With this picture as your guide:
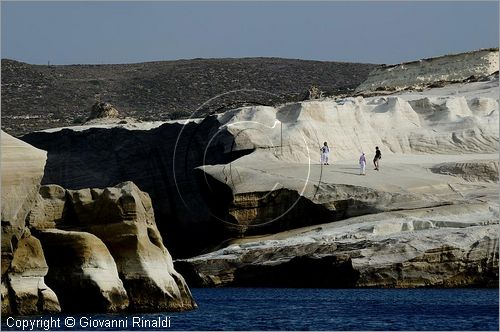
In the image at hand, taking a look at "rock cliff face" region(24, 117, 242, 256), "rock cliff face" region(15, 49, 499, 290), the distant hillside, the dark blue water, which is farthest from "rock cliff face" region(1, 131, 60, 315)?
the distant hillside

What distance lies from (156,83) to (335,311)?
116 metres

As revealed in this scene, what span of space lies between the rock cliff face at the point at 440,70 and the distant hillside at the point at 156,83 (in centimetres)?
3356

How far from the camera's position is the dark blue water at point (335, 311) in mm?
35219

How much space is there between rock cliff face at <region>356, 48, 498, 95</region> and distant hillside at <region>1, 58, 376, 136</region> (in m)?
33.6

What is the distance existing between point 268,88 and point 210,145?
274 ft

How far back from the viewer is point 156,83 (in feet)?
508

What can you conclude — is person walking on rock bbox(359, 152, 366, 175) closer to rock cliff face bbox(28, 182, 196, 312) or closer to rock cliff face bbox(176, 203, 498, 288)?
rock cliff face bbox(176, 203, 498, 288)

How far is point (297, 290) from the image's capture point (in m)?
48.4

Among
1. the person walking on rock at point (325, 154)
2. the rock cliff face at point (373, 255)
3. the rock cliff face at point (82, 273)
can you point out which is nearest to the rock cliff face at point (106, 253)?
the rock cliff face at point (82, 273)

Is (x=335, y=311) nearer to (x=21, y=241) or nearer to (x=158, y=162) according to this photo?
(x=21, y=241)

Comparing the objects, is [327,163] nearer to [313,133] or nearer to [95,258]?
[313,133]

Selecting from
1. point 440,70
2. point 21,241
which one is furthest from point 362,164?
point 440,70

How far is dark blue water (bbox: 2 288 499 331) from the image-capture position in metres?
35.2

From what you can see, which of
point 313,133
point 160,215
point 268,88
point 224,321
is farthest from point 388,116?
point 268,88
